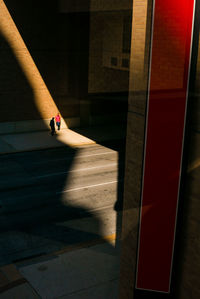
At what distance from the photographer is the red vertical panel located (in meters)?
7.75

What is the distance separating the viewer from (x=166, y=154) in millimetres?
8297

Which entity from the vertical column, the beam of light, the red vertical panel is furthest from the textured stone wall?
the red vertical panel

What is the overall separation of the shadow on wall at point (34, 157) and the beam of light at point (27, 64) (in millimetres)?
298

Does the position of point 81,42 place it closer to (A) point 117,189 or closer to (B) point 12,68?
(B) point 12,68

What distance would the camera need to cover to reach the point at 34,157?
91.2ft

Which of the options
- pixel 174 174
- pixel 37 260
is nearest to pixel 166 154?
pixel 174 174

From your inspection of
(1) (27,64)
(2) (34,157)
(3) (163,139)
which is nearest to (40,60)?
(1) (27,64)

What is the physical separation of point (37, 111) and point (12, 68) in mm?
4125

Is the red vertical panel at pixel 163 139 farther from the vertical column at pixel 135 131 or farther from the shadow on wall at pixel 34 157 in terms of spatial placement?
the shadow on wall at pixel 34 157

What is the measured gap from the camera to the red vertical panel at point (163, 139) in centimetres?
775

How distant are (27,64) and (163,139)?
27.0m

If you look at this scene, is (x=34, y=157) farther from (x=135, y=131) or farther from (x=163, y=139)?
(x=163, y=139)

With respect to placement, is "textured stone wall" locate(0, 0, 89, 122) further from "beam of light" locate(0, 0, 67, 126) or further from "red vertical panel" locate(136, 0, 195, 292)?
"red vertical panel" locate(136, 0, 195, 292)

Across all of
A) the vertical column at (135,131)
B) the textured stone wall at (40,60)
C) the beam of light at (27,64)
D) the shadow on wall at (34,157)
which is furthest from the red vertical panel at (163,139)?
the textured stone wall at (40,60)
